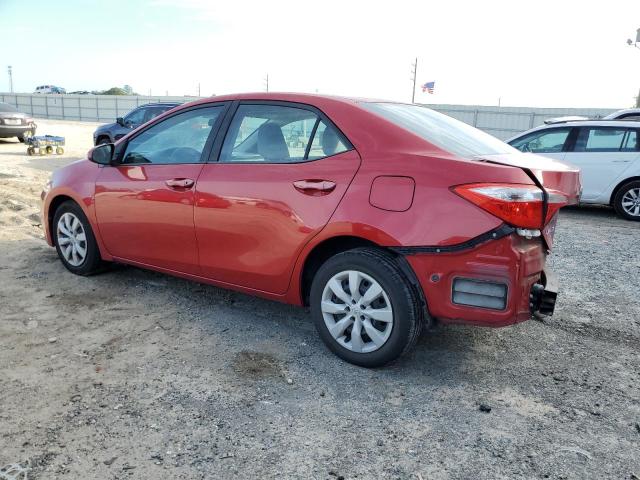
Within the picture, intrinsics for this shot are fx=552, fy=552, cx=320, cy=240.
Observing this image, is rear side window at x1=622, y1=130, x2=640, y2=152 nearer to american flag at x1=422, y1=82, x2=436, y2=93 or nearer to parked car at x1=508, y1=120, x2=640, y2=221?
parked car at x1=508, y1=120, x2=640, y2=221

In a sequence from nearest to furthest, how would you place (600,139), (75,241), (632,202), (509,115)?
(75,241) < (632,202) < (600,139) < (509,115)

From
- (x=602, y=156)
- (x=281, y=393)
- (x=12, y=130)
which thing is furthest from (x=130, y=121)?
(x=281, y=393)

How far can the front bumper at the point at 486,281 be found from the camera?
2934 millimetres

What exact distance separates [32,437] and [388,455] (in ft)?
5.51

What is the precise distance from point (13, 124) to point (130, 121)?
6.06 m

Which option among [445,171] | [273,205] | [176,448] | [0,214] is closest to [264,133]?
[273,205]

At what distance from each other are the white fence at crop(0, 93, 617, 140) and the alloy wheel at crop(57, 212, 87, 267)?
27188 mm

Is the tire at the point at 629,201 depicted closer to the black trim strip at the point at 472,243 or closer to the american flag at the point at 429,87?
the black trim strip at the point at 472,243

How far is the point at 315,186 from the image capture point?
339cm

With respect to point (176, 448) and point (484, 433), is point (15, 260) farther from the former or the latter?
point (484, 433)

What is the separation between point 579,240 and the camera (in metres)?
7.14

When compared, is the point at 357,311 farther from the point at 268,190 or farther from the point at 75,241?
the point at 75,241

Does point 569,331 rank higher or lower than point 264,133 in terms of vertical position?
lower

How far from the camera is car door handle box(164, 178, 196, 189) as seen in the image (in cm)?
398
